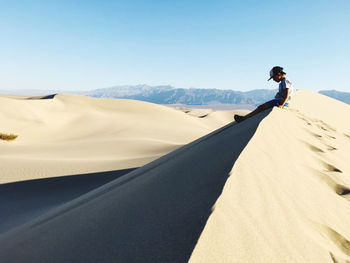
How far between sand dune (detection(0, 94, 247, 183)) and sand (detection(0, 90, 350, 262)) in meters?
3.79

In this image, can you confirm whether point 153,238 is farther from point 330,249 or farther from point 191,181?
point 330,249

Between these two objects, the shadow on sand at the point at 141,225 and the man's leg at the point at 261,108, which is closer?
the shadow on sand at the point at 141,225

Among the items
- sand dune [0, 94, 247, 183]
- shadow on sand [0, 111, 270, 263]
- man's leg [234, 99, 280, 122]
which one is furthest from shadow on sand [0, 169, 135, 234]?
man's leg [234, 99, 280, 122]

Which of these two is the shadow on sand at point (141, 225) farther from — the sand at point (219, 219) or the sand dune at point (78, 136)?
the sand dune at point (78, 136)

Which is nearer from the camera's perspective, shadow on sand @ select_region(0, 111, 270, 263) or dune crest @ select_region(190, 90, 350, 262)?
dune crest @ select_region(190, 90, 350, 262)

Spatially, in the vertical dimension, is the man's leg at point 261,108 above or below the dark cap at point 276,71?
below

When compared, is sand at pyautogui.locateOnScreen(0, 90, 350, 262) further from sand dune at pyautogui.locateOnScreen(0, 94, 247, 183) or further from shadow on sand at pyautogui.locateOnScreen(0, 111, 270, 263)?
sand dune at pyautogui.locateOnScreen(0, 94, 247, 183)

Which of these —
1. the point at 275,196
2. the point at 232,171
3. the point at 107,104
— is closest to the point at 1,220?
the point at 232,171

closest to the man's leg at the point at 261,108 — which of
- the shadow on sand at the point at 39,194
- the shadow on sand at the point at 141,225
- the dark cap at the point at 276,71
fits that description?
the dark cap at the point at 276,71

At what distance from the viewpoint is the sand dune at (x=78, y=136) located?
587 centimetres

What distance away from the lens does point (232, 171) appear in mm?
1688

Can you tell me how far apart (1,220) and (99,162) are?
3.11 metres

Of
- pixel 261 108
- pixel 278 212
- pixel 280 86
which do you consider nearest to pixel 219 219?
pixel 278 212

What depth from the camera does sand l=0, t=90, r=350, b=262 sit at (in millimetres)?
1134
